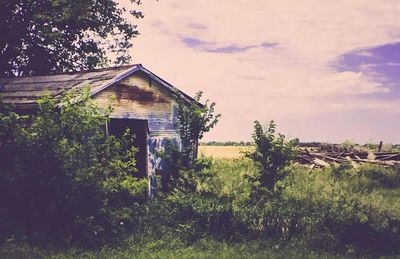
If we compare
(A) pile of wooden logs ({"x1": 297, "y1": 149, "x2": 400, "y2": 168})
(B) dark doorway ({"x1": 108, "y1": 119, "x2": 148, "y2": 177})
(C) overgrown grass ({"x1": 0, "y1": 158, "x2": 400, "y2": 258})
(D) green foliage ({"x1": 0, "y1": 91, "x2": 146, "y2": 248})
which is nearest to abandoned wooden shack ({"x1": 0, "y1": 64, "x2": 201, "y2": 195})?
(B) dark doorway ({"x1": 108, "y1": 119, "x2": 148, "y2": 177})

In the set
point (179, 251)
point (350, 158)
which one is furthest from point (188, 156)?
point (350, 158)

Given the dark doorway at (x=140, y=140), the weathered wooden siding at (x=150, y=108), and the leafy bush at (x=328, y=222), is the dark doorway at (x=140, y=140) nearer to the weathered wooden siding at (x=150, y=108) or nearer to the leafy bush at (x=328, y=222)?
the weathered wooden siding at (x=150, y=108)

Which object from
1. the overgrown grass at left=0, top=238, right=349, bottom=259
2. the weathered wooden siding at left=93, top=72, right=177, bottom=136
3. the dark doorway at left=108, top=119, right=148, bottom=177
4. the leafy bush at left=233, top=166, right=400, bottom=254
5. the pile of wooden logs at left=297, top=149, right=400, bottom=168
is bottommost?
the overgrown grass at left=0, top=238, right=349, bottom=259

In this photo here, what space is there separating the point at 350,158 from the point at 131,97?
17576 millimetres

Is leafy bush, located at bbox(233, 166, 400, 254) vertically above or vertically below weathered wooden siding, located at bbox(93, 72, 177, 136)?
below

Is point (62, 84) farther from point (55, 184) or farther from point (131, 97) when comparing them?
point (55, 184)

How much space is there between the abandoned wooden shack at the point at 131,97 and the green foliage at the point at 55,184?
264 cm

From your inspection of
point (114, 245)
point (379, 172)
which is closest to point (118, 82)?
point (114, 245)

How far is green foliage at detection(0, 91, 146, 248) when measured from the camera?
364 inches

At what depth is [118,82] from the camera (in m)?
13.1

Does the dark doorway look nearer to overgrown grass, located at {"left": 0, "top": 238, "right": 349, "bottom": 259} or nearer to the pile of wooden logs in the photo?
overgrown grass, located at {"left": 0, "top": 238, "right": 349, "bottom": 259}

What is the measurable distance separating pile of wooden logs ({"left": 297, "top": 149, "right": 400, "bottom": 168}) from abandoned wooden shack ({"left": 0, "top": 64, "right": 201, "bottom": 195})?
498 inches

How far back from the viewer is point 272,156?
1178 cm

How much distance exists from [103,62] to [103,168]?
1500 centimetres
